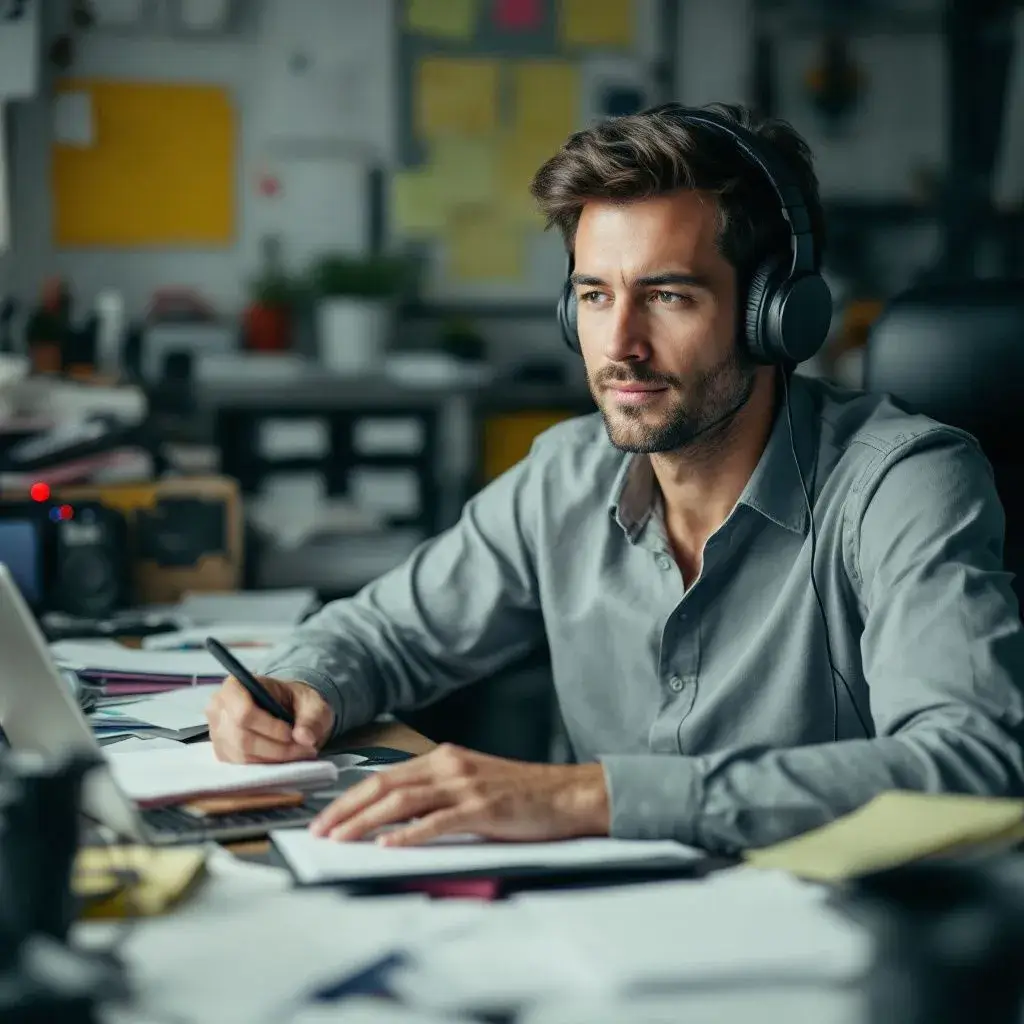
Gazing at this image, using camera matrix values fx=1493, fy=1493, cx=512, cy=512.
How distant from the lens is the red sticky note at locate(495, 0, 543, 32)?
3.59 metres

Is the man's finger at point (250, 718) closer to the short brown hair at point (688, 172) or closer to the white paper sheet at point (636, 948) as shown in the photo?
the white paper sheet at point (636, 948)

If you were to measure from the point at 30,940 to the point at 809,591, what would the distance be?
823mm

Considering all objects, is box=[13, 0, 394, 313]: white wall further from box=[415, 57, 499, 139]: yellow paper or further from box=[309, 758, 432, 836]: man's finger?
box=[309, 758, 432, 836]: man's finger

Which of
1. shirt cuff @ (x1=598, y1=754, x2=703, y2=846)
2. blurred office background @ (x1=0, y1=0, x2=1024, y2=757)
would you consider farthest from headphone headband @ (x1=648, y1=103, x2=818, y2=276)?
blurred office background @ (x1=0, y1=0, x2=1024, y2=757)

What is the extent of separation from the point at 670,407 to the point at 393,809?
537 millimetres

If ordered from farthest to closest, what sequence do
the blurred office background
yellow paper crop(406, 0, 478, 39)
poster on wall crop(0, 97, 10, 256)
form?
yellow paper crop(406, 0, 478, 39) → the blurred office background → poster on wall crop(0, 97, 10, 256)

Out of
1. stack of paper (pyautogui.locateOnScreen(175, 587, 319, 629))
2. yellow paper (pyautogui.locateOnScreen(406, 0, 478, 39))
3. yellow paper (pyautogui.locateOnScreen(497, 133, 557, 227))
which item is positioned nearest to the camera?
stack of paper (pyautogui.locateOnScreen(175, 587, 319, 629))

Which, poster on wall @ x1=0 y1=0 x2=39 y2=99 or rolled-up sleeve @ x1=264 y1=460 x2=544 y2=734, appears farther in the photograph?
poster on wall @ x1=0 y1=0 x2=39 y2=99

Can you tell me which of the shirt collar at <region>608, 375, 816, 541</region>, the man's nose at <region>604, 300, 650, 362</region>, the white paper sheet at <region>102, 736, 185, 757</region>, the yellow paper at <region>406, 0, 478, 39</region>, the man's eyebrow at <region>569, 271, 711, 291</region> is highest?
the yellow paper at <region>406, 0, 478, 39</region>

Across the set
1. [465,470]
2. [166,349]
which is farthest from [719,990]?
[166,349]

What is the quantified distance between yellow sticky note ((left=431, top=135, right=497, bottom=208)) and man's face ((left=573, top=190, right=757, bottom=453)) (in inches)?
89.7

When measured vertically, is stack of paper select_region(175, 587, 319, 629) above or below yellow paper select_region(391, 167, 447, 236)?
below

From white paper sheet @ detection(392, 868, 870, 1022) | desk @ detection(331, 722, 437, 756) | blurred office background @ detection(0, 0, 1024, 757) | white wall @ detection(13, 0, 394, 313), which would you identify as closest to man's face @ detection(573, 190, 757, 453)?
desk @ detection(331, 722, 437, 756)

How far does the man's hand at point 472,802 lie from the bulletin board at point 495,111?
8.83ft
